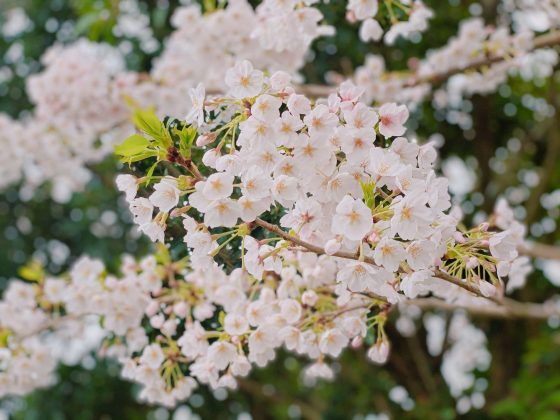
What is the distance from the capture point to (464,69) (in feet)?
7.93

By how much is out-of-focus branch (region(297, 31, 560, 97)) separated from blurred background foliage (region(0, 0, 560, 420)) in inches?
41.7

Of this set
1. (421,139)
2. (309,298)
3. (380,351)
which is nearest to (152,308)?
(309,298)

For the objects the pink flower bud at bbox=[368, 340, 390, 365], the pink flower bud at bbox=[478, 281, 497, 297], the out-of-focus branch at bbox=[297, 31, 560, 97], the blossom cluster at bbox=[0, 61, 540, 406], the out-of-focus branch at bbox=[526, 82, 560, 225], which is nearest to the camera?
the blossom cluster at bbox=[0, 61, 540, 406]

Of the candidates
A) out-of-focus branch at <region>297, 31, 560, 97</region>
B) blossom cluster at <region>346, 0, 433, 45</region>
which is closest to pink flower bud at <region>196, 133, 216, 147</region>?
blossom cluster at <region>346, 0, 433, 45</region>

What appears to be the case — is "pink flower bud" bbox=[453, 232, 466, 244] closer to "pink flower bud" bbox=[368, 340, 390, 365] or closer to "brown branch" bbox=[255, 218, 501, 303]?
"brown branch" bbox=[255, 218, 501, 303]

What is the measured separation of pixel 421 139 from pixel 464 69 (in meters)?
1.58

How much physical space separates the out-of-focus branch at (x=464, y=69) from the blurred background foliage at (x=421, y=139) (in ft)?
3.47

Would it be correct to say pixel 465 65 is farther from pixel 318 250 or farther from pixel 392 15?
pixel 318 250

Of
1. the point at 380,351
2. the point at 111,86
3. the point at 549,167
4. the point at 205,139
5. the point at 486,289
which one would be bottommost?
the point at 549,167

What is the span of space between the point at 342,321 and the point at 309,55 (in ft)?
7.88

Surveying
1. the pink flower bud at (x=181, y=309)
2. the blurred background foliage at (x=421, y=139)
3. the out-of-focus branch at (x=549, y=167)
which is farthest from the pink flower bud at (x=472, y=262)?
the out-of-focus branch at (x=549, y=167)

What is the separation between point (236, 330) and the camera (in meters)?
1.42

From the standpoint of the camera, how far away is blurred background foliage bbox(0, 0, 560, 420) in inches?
152

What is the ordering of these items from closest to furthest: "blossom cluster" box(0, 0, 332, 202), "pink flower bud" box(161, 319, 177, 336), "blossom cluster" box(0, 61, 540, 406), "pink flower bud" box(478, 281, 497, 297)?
1. "blossom cluster" box(0, 61, 540, 406)
2. "pink flower bud" box(478, 281, 497, 297)
3. "pink flower bud" box(161, 319, 177, 336)
4. "blossom cluster" box(0, 0, 332, 202)
